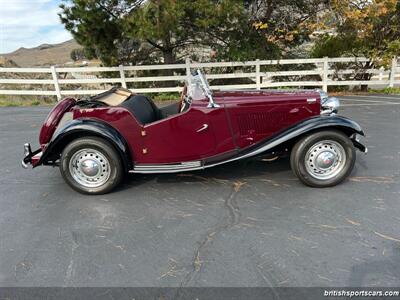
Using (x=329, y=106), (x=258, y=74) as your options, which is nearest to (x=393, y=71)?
(x=258, y=74)

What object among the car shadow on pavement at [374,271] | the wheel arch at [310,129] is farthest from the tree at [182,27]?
the car shadow on pavement at [374,271]

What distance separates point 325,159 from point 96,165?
108 inches

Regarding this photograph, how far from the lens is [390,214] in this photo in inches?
127

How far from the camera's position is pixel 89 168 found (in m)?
3.92

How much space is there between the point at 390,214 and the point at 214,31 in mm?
9796

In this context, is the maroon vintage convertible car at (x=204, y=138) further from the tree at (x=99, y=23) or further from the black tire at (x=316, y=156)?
the tree at (x=99, y=23)

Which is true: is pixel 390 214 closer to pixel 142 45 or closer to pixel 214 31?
pixel 214 31

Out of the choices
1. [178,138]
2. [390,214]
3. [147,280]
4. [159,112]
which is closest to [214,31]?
[159,112]

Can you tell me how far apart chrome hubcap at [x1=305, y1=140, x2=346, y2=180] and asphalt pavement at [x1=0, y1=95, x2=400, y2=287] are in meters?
0.20

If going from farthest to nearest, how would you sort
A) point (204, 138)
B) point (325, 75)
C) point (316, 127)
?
1. point (325, 75)
2. point (204, 138)
3. point (316, 127)

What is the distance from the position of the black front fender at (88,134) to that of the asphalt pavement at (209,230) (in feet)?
1.75

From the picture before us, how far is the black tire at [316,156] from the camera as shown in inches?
145

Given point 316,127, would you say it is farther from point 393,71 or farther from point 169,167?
point 393,71

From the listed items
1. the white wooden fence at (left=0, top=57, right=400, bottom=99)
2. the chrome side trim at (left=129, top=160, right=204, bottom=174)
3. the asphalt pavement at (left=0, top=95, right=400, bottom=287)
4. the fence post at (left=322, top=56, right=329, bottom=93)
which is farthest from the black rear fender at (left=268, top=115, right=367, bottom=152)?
the fence post at (left=322, top=56, right=329, bottom=93)
